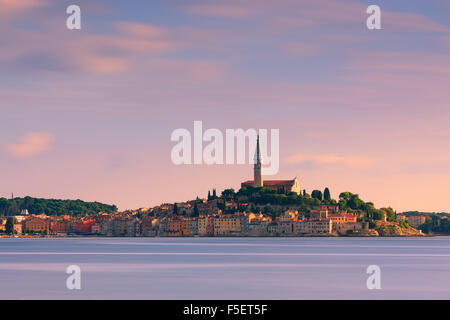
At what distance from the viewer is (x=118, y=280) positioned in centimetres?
5772

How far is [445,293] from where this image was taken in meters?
48.2

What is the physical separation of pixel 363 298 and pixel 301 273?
793 inches
